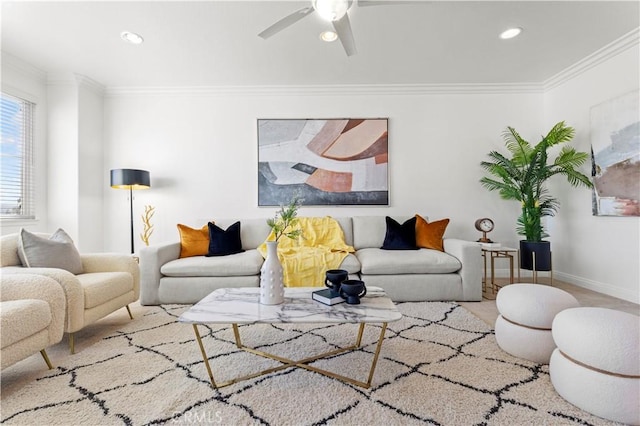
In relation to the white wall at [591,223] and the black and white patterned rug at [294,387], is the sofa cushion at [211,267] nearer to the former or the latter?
the black and white patterned rug at [294,387]

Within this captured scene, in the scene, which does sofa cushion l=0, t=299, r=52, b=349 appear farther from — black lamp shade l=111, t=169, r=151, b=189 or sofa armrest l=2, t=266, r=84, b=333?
black lamp shade l=111, t=169, r=151, b=189

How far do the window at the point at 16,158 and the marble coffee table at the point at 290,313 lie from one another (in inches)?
122

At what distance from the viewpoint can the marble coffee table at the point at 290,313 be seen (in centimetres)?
135

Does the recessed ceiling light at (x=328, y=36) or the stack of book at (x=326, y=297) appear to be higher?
the recessed ceiling light at (x=328, y=36)

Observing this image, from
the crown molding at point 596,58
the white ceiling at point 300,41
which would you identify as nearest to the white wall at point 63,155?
the white ceiling at point 300,41

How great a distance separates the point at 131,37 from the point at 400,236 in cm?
330

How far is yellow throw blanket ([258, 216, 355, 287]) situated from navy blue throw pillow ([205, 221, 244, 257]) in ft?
0.87

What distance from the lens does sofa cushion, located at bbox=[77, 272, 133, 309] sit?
1945mm

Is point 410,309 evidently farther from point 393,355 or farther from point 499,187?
point 499,187

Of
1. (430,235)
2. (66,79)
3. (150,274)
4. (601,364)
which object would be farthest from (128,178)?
(601,364)

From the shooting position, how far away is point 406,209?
3854 millimetres

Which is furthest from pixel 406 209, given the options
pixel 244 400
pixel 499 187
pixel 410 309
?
pixel 244 400

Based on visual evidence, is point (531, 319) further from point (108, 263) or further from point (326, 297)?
point (108, 263)

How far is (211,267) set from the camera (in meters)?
2.74
